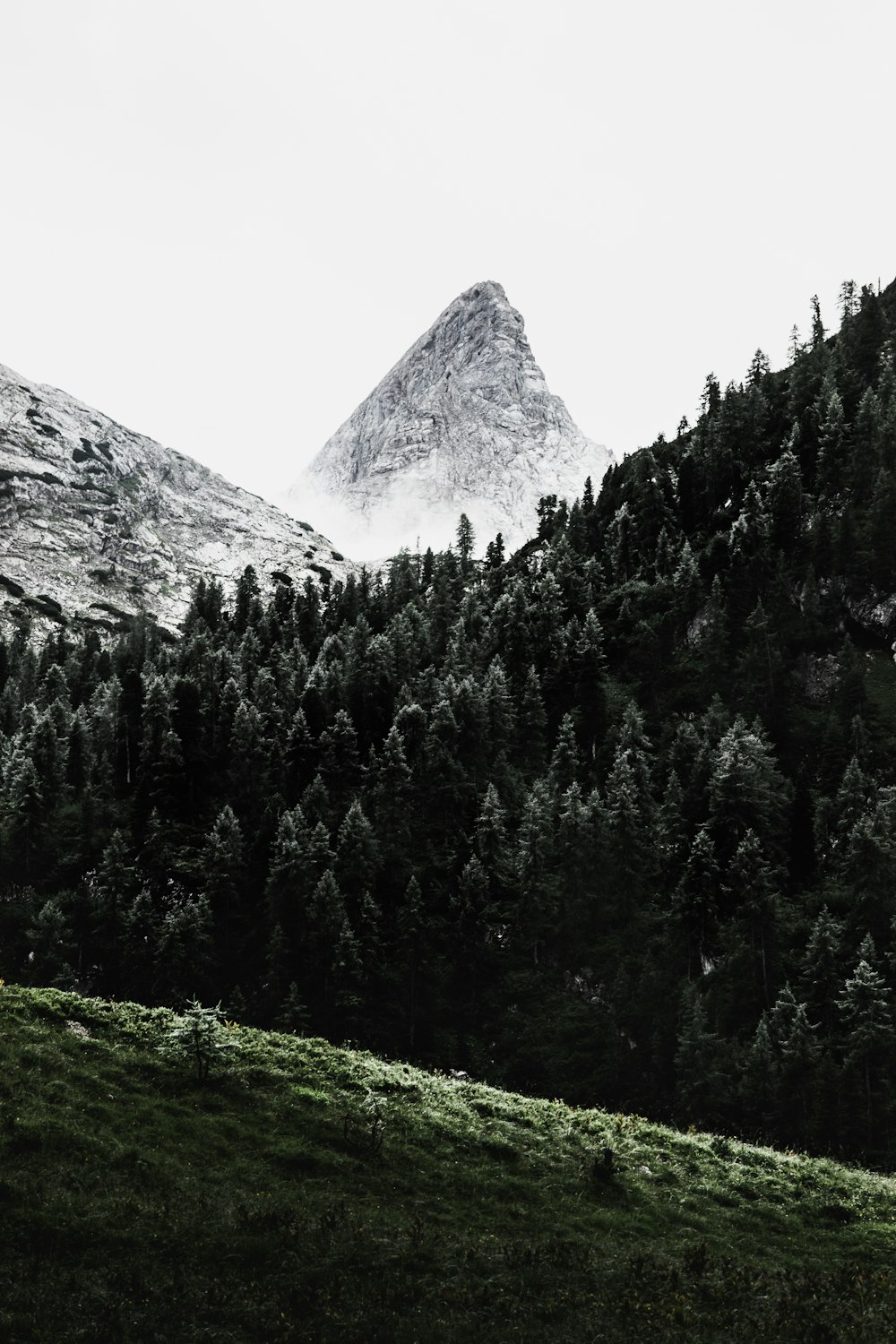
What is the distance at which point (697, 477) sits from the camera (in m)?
163

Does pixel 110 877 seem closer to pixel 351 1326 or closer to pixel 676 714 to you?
pixel 676 714

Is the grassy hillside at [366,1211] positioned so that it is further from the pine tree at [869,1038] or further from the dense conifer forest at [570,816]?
the pine tree at [869,1038]

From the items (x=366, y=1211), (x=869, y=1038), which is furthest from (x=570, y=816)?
(x=366, y=1211)

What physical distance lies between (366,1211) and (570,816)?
243 ft

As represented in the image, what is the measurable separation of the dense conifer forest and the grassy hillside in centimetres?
3200

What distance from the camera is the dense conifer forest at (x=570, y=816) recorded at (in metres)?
77.1

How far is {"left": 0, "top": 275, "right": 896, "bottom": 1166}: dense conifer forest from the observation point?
77125 millimetres

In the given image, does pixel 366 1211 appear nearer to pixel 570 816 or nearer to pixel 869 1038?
pixel 869 1038

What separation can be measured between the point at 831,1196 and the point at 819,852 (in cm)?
6838

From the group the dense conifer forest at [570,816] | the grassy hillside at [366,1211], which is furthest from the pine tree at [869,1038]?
the grassy hillside at [366,1211]

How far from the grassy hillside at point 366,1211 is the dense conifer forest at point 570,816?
3200 centimetres

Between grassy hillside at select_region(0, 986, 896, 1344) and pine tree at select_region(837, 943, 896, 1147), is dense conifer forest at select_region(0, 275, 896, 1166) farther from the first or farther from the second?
grassy hillside at select_region(0, 986, 896, 1344)

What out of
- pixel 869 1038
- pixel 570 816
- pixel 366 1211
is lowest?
pixel 366 1211

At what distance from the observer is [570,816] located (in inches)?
3787
